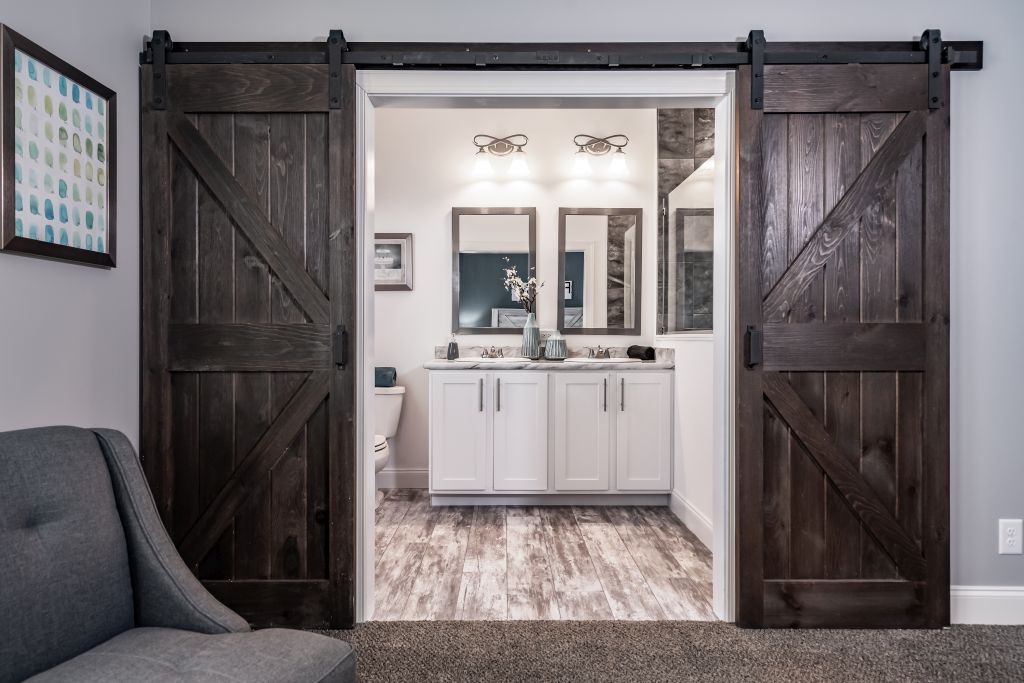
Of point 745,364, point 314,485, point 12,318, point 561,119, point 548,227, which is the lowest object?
point 314,485

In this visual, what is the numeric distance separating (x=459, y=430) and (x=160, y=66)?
236 cm

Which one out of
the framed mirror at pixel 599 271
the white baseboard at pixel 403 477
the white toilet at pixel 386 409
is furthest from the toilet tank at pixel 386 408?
the framed mirror at pixel 599 271

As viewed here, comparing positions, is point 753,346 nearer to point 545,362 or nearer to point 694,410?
point 694,410

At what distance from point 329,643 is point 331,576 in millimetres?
878

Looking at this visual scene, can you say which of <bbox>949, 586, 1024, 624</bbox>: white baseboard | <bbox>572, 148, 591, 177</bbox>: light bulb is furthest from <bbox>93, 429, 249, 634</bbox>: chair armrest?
<bbox>572, 148, 591, 177</bbox>: light bulb

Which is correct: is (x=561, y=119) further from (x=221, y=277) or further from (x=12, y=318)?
(x=12, y=318)

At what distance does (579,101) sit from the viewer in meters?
2.25

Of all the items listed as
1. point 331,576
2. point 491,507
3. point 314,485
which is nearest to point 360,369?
point 314,485

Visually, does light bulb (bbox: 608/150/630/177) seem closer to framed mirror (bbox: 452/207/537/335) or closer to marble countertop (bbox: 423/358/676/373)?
framed mirror (bbox: 452/207/537/335)

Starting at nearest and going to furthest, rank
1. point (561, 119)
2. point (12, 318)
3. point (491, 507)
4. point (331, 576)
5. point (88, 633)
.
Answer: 1. point (88, 633)
2. point (12, 318)
3. point (331, 576)
4. point (491, 507)
5. point (561, 119)

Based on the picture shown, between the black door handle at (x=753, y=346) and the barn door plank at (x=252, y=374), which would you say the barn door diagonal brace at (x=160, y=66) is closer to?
the barn door plank at (x=252, y=374)

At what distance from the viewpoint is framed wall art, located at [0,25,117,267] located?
1.57m

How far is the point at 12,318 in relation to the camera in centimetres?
161

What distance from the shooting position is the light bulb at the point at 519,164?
4.05 metres
